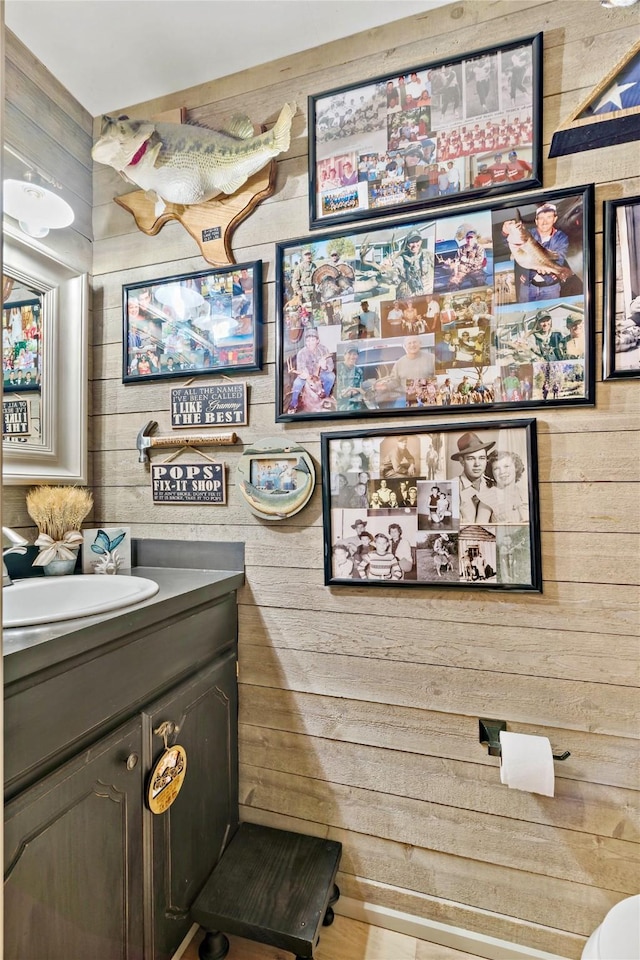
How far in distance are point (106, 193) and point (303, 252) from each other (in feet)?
2.49

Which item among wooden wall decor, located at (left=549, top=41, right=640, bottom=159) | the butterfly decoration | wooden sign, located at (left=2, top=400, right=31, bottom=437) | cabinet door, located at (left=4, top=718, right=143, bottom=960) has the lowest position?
cabinet door, located at (left=4, top=718, right=143, bottom=960)

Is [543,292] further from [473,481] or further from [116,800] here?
[116,800]

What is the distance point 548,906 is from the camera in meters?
1.29

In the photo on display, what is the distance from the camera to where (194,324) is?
1.60 metres

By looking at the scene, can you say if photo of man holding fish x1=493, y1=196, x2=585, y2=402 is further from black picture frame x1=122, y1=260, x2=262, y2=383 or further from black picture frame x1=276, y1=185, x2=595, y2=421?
black picture frame x1=122, y1=260, x2=262, y2=383

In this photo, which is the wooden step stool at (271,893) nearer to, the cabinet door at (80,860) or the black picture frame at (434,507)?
the cabinet door at (80,860)

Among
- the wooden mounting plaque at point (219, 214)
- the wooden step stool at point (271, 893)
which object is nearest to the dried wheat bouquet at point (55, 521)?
the wooden mounting plaque at point (219, 214)

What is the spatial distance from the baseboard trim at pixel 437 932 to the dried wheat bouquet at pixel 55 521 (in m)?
1.30

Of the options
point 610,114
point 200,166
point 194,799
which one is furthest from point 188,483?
point 610,114

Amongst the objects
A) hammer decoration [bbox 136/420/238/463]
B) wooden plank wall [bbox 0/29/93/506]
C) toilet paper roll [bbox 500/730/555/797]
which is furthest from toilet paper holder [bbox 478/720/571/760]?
wooden plank wall [bbox 0/29/93/506]

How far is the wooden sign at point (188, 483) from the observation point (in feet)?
5.16

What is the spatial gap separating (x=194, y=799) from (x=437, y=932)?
2.49 ft

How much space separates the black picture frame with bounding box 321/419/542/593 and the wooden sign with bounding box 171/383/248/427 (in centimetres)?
30

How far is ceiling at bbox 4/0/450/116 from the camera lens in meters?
1.37
